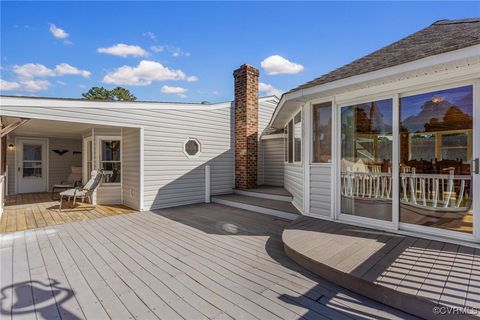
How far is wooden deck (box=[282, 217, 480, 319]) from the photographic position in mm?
2068

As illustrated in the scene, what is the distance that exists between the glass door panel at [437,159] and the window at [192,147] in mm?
5398

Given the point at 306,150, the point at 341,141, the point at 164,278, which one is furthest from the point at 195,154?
the point at 164,278

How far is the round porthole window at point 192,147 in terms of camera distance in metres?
7.37

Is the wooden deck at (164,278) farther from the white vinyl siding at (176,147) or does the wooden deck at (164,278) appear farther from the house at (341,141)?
the white vinyl siding at (176,147)

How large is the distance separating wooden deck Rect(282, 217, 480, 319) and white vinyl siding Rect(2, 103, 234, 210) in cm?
427

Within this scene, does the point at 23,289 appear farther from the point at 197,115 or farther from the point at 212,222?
the point at 197,115

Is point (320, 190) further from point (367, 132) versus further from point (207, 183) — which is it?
point (207, 183)

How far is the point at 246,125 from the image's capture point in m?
8.31

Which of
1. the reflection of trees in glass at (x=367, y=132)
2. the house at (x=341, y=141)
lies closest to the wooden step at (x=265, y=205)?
the house at (x=341, y=141)

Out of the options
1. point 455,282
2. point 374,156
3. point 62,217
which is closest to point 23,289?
point 62,217

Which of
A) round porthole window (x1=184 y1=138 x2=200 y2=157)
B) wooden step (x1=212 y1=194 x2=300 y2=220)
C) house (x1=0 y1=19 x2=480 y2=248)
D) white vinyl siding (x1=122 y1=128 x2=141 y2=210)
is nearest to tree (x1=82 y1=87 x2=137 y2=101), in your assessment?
house (x1=0 y1=19 x2=480 y2=248)

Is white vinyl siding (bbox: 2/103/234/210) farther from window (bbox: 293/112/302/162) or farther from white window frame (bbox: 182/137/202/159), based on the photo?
window (bbox: 293/112/302/162)

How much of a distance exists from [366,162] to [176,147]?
16.4ft

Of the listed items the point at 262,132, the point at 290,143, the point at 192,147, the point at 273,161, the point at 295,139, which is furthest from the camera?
the point at 262,132
